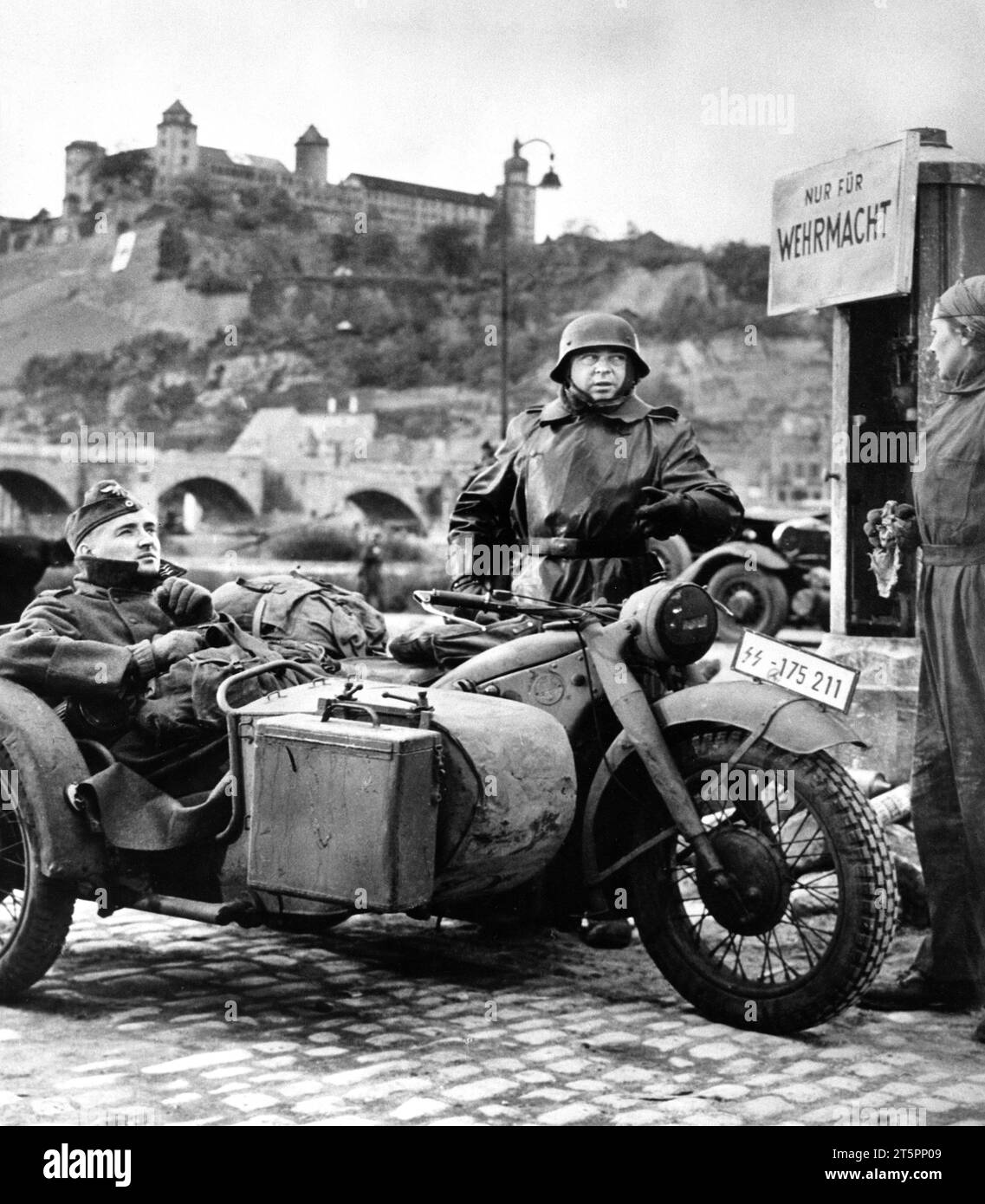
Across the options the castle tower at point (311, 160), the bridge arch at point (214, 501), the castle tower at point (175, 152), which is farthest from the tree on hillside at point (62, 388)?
the castle tower at point (311, 160)

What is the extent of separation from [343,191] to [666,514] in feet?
109

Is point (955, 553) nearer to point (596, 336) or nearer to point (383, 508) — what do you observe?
point (596, 336)

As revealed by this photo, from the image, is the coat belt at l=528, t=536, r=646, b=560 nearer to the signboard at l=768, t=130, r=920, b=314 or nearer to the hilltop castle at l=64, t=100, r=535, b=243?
the signboard at l=768, t=130, r=920, b=314

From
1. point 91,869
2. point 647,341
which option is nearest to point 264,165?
point 647,341

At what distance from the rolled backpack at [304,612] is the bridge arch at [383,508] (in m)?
36.3

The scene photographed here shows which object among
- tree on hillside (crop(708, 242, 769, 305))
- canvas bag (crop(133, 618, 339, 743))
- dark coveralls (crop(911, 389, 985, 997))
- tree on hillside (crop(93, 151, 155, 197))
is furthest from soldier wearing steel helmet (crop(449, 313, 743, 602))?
tree on hillside (crop(708, 242, 769, 305))

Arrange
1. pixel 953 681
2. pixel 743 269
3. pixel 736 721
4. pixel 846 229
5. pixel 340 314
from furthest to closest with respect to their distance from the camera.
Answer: pixel 340 314, pixel 743 269, pixel 846 229, pixel 953 681, pixel 736 721

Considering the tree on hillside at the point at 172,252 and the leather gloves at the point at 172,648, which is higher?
the tree on hillside at the point at 172,252

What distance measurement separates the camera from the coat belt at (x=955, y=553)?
14.0 feet

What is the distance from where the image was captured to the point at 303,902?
4184 mm

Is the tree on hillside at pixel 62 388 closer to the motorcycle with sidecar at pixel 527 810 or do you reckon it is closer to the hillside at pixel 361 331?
the hillside at pixel 361 331

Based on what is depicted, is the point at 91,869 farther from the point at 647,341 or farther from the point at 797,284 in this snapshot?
the point at 647,341

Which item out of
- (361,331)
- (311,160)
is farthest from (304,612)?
(361,331)

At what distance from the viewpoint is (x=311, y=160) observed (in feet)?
81.6
